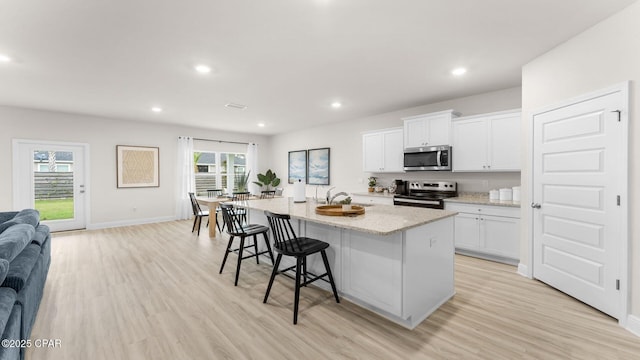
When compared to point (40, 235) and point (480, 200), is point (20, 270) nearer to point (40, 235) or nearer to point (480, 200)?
point (40, 235)

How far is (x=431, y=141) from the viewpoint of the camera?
15.5 feet

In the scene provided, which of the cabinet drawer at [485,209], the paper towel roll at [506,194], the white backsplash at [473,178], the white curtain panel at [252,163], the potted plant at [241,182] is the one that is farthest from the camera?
the white curtain panel at [252,163]

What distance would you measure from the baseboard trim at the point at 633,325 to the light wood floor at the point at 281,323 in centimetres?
6

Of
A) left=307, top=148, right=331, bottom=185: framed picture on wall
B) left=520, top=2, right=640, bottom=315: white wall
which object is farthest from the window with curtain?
left=520, top=2, right=640, bottom=315: white wall

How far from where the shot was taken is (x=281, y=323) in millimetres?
2303

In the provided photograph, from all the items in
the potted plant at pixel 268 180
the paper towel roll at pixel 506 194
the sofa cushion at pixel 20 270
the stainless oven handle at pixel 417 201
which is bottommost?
the sofa cushion at pixel 20 270

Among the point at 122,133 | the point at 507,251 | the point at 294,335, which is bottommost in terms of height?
the point at 294,335

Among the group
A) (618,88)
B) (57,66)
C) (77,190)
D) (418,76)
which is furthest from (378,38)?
(77,190)

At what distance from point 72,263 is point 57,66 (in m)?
2.63

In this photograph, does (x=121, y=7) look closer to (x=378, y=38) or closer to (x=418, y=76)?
(x=378, y=38)

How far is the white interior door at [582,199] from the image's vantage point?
231 cm

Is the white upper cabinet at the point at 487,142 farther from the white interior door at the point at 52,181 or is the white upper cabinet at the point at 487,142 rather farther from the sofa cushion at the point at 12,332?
the white interior door at the point at 52,181

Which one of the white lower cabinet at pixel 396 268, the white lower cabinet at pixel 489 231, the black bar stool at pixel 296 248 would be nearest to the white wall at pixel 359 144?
the white lower cabinet at pixel 489 231

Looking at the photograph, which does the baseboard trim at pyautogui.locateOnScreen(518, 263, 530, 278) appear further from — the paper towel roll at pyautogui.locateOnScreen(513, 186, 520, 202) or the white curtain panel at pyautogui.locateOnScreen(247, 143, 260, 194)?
the white curtain panel at pyautogui.locateOnScreen(247, 143, 260, 194)
